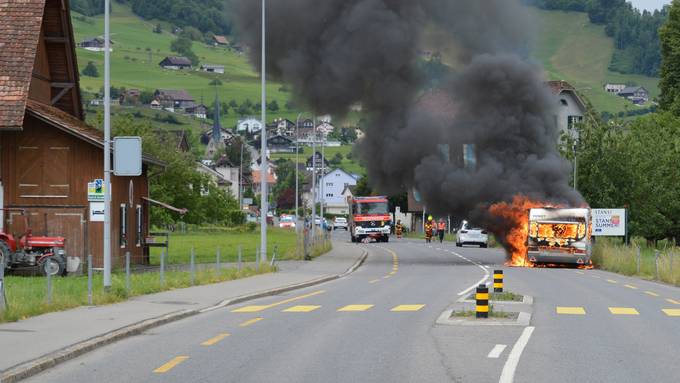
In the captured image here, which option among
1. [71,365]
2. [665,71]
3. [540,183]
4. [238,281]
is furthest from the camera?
[665,71]

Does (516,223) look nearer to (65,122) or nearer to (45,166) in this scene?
(65,122)

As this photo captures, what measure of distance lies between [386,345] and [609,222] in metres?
43.2

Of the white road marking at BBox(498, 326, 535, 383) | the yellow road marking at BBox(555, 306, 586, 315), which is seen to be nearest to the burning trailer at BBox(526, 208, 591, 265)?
the yellow road marking at BBox(555, 306, 586, 315)

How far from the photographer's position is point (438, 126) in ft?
176

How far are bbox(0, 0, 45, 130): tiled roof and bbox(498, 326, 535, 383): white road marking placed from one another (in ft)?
67.9

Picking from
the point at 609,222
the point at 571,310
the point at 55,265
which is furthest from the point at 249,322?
the point at 609,222

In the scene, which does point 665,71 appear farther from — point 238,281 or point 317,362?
point 317,362

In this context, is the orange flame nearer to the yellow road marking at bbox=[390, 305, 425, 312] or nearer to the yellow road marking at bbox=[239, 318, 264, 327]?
the yellow road marking at bbox=[390, 305, 425, 312]

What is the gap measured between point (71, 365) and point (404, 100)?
4113cm

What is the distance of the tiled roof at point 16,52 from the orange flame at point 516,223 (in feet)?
71.8

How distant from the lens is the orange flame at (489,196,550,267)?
4919 centimetres

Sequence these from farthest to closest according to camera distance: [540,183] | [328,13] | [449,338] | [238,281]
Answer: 1. [328,13]
2. [540,183]
3. [238,281]
4. [449,338]

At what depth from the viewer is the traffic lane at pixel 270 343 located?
43.8 ft

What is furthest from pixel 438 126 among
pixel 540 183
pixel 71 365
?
pixel 71 365
